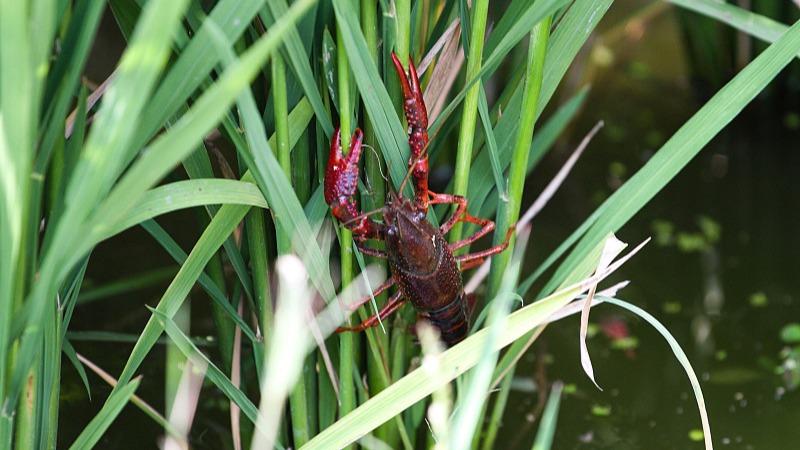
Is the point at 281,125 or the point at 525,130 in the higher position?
the point at 525,130

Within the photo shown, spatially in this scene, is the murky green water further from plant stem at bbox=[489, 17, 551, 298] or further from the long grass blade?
the long grass blade

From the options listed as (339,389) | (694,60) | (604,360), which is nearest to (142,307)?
(339,389)

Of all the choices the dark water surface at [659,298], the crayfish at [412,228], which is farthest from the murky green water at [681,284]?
the crayfish at [412,228]

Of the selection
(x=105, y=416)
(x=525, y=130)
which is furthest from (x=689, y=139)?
(x=105, y=416)

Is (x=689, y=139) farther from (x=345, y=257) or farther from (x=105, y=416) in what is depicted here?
(x=105, y=416)

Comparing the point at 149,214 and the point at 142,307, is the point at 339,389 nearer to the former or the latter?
the point at 149,214

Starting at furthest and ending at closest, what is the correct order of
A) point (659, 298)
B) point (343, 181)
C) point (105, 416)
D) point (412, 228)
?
point (659, 298) < point (412, 228) < point (343, 181) < point (105, 416)

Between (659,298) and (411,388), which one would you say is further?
(659,298)
